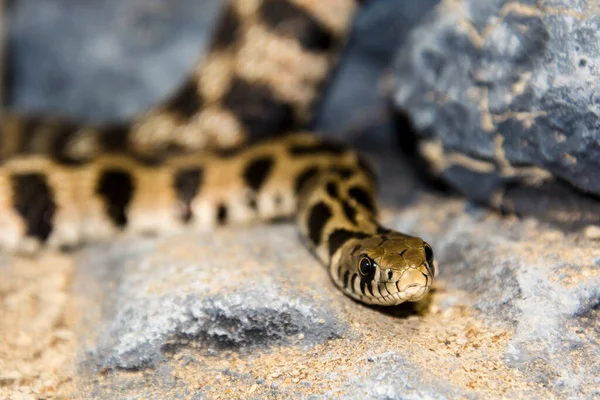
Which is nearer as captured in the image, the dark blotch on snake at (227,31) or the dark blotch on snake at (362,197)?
the dark blotch on snake at (362,197)

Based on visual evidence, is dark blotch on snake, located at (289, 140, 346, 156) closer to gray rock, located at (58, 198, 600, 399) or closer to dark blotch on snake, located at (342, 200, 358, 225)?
dark blotch on snake, located at (342, 200, 358, 225)

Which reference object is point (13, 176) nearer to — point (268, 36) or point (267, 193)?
point (267, 193)

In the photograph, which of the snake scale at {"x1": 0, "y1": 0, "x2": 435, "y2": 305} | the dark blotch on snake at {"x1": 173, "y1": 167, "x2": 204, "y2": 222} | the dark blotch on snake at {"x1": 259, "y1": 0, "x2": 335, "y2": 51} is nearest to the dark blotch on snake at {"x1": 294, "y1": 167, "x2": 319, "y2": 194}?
the snake scale at {"x1": 0, "y1": 0, "x2": 435, "y2": 305}

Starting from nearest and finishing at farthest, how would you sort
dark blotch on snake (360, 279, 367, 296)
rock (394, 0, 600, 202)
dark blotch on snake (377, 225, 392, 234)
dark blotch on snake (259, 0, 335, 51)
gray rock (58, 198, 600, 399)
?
gray rock (58, 198, 600, 399)
rock (394, 0, 600, 202)
dark blotch on snake (360, 279, 367, 296)
dark blotch on snake (377, 225, 392, 234)
dark blotch on snake (259, 0, 335, 51)

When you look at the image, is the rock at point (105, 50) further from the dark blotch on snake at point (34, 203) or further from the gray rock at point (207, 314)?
the gray rock at point (207, 314)

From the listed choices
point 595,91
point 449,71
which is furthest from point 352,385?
point 449,71

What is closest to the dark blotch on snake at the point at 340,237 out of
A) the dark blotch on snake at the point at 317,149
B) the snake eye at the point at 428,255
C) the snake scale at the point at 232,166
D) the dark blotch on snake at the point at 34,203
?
the snake scale at the point at 232,166
